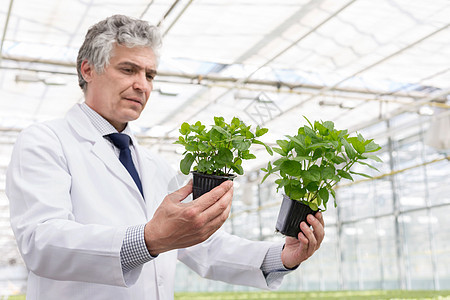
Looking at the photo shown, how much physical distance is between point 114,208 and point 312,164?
1.70ft

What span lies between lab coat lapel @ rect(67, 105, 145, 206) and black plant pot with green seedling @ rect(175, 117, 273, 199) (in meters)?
0.23

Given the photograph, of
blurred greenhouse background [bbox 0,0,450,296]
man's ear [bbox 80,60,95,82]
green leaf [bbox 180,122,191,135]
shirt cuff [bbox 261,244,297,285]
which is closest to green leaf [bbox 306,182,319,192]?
shirt cuff [bbox 261,244,297,285]

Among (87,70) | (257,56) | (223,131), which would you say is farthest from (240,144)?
(257,56)

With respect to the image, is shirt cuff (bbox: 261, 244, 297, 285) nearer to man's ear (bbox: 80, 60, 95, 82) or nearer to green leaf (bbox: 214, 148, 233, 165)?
green leaf (bbox: 214, 148, 233, 165)

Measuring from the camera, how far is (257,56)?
29.9ft

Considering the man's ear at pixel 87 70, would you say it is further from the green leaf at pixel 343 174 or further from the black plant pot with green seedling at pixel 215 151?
the green leaf at pixel 343 174

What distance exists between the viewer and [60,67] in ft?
30.0

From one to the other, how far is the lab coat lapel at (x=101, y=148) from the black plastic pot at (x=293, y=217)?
1.23ft

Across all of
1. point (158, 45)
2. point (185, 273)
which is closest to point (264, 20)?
point (158, 45)

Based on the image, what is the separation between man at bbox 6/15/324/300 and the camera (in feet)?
3.83

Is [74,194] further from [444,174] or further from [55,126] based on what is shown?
[444,174]

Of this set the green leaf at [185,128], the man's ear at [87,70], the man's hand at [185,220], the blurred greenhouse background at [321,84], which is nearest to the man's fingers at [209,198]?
the man's hand at [185,220]

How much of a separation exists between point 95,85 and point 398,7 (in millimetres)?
6603

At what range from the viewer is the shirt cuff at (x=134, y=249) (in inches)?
45.4
